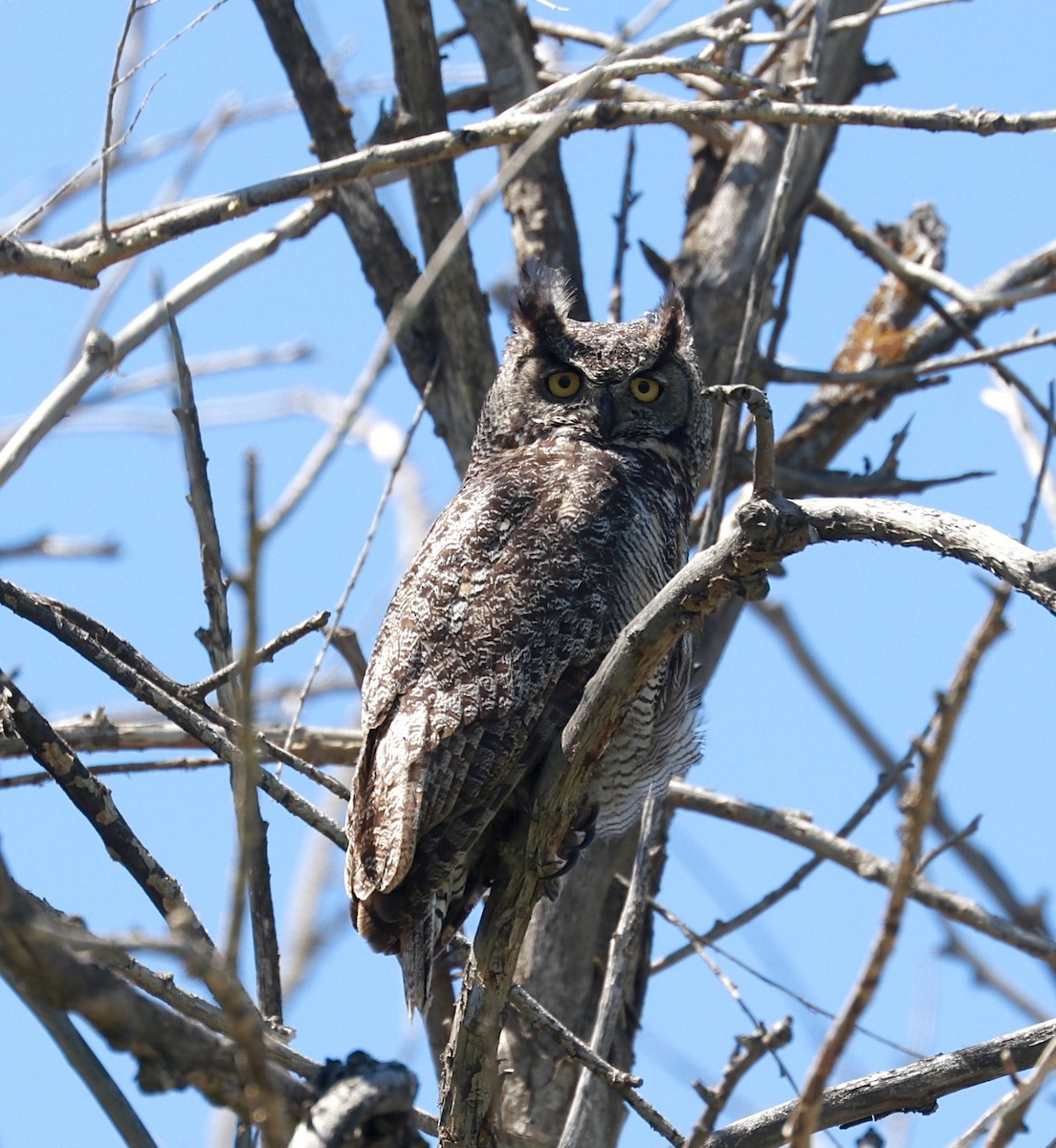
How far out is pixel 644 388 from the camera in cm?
436

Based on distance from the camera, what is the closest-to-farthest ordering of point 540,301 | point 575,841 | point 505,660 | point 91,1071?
point 91,1071, point 505,660, point 575,841, point 540,301

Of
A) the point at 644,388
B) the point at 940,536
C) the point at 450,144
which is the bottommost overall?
the point at 940,536

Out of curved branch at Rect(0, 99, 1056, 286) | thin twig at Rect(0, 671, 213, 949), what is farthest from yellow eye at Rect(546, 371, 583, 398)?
thin twig at Rect(0, 671, 213, 949)

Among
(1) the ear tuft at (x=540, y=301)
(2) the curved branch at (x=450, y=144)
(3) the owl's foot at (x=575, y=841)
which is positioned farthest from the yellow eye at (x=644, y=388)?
(3) the owl's foot at (x=575, y=841)

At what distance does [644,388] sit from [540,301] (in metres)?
0.48

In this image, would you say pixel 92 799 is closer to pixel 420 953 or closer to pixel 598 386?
pixel 420 953

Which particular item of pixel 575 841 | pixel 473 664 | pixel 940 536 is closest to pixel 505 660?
pixel 473 664

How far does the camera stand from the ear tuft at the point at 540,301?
4.53 m

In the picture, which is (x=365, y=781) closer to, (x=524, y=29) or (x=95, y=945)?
(x=95, y=945)

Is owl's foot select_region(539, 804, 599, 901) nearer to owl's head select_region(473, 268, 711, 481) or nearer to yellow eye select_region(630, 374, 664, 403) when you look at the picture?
owl's head select_region(473, 268, 711, 481)

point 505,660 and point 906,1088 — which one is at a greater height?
point 505,660

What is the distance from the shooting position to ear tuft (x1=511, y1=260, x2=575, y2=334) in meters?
4.53

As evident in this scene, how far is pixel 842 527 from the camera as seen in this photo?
2301 mm

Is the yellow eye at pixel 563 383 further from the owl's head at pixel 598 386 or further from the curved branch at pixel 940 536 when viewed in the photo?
the curved branch at pixel 940 536
